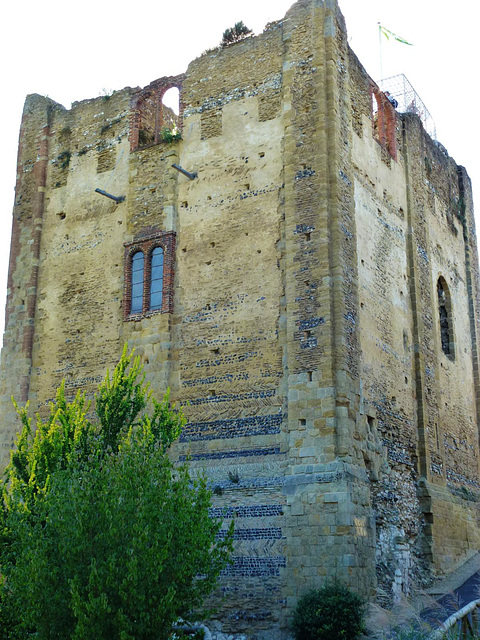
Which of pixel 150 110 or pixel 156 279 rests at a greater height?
pixel 150 110

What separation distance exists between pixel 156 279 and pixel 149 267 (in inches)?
12.7

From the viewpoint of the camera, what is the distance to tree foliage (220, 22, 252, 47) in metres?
18.5

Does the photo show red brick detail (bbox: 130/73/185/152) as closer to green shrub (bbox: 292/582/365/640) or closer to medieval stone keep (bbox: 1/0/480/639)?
medieval stone keep (bbox: 1/0/480/639)

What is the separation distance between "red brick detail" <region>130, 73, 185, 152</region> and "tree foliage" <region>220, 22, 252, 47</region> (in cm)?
123

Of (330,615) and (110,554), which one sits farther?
(330,615)

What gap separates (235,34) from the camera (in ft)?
60.9

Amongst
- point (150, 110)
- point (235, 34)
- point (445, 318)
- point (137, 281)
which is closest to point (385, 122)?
point (235, 34)

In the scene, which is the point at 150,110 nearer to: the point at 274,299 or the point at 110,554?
the point at 274,299

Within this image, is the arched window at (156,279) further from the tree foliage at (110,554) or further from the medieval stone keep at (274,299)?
the tree foliage at (110,554)

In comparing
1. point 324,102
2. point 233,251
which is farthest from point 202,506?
point 324,102

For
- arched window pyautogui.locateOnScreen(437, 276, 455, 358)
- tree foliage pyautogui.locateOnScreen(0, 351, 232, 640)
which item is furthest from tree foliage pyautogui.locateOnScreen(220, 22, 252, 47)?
tree foliage pyautogui.locateOnScreen(0, 351, 232, 640)

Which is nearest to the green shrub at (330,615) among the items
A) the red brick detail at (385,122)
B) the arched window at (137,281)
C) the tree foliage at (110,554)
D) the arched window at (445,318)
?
the tree foliage at (110,554)

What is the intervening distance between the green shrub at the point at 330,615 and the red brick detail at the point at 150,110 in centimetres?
1036

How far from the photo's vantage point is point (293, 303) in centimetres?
1573
